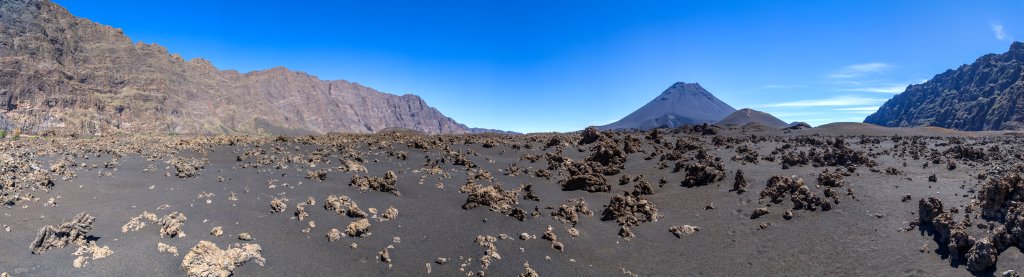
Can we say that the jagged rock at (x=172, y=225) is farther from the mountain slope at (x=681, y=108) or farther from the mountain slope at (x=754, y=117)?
the mountain slope at (x=681, y=108)

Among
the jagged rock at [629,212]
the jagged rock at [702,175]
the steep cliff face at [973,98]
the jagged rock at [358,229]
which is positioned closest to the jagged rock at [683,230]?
the jagged rock at [629,212]

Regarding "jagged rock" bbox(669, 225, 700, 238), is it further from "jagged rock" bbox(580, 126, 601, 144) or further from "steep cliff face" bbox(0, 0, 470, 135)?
"steep cliff face" bbox(0, 0, 470, 135)

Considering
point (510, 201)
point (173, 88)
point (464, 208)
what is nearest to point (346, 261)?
point (464, 208)

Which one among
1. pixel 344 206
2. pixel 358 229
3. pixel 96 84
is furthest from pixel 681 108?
pixel 96 84

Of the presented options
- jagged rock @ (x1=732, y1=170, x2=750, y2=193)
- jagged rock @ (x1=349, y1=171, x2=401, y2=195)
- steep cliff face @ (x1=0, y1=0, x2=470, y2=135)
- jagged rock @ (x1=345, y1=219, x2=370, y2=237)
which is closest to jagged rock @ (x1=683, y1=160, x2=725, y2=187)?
jagged rock @ (x1=732, y1=170, x2=750, y2=193)

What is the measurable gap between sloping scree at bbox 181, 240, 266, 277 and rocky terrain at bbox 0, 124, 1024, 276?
3cm

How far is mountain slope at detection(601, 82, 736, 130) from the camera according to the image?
9838 centimetres

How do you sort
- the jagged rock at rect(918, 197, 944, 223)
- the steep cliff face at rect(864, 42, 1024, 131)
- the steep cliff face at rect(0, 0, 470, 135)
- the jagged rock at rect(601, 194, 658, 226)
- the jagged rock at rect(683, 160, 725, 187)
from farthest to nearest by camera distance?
the steep cliff face at rect(0, 0, 470, 135), the steep cliff face at rect(864, 42, 1024, 131), the jagged rock at rect(683, 160, 725, 187), the jagged rock at rect(601, 194, 658, 226), the jagged rock at rect(918, 197, 944, 223)

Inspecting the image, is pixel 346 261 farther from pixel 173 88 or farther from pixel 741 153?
pixel 173 88

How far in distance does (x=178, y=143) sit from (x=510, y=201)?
618 inches

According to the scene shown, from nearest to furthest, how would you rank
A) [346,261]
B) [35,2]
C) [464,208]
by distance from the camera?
[346,261]
[464,208]
[35,2]

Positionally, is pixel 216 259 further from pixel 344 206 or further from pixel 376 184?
pixel 376 184

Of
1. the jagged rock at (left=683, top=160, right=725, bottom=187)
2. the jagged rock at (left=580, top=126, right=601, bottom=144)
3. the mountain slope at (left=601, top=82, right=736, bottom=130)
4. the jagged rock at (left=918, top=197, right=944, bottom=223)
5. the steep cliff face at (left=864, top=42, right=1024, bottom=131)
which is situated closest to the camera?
the jagged rock at (left=918, top=197, right=944, bottom=223)

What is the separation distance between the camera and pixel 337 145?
19.5m
